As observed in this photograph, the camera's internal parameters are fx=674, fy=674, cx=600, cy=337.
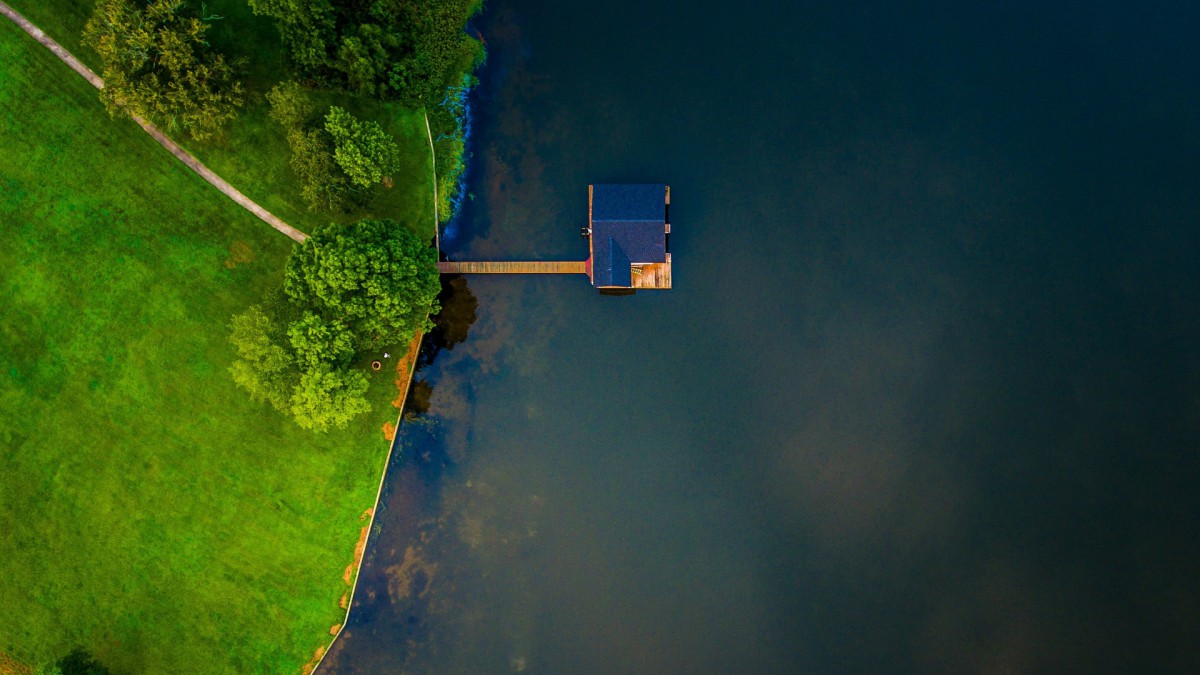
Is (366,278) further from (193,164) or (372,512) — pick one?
(193,164)

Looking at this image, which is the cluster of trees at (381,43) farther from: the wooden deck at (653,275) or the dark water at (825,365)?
the wooden deck at (653,275)

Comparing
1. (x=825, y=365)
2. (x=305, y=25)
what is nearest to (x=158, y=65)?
(x=305, y=25)

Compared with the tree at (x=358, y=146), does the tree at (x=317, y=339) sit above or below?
below

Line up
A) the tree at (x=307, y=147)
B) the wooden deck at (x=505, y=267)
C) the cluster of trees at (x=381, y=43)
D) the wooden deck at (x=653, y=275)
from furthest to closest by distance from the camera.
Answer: the wooden deck at (x=505, y=267)
the wooden deck at (x=653, y=275)
the tree at (x=307, y=147)
the cluster of trees at (x=381, y=43)

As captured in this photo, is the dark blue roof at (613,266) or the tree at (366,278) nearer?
the tree at (366,278)

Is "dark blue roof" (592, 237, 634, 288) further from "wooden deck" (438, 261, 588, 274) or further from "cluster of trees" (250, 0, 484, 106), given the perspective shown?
"cluster of trees" (250, 0, 484, 106)

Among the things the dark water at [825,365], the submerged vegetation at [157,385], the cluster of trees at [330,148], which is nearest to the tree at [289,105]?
the cluster of trees at [330,148]
